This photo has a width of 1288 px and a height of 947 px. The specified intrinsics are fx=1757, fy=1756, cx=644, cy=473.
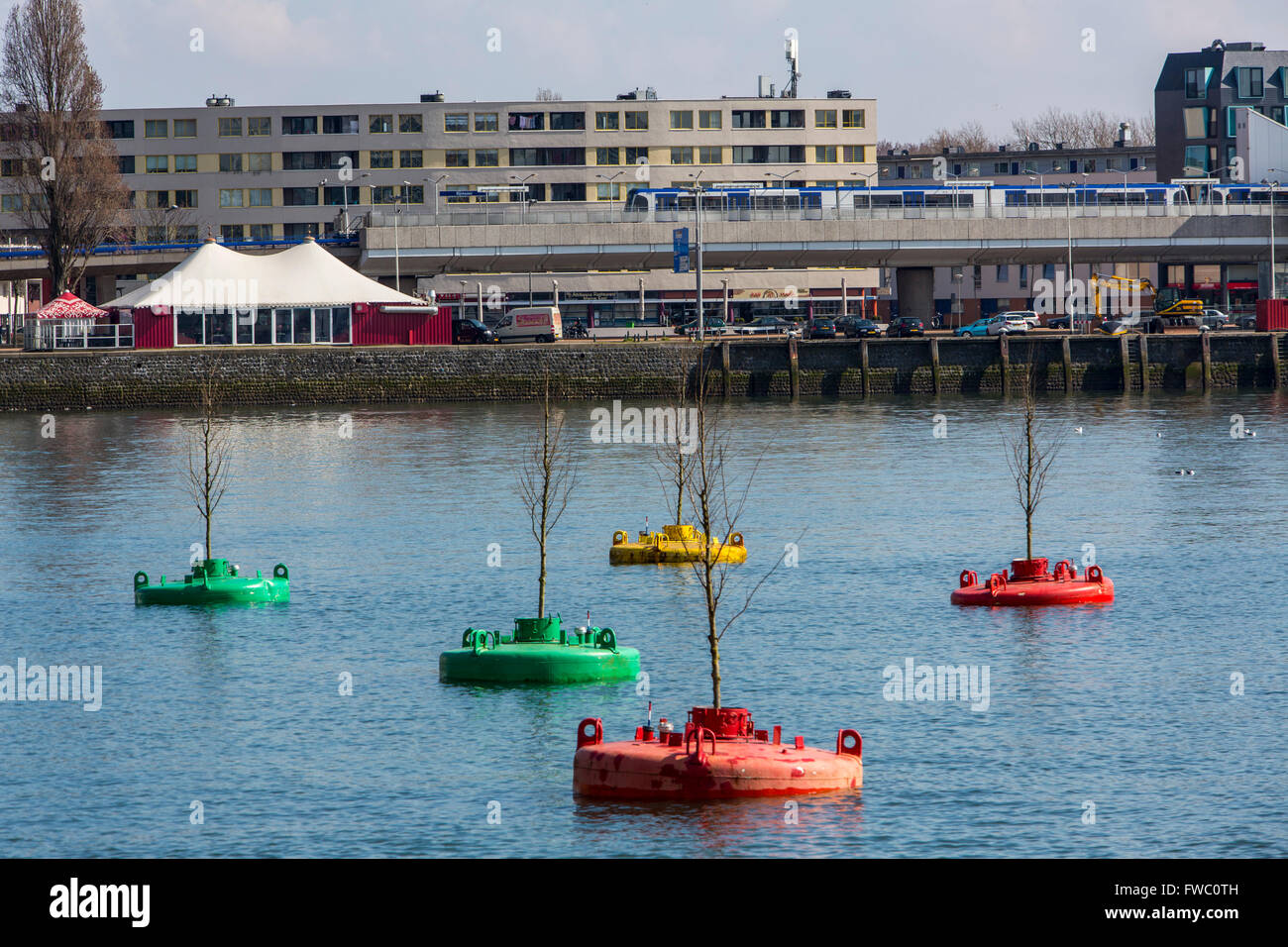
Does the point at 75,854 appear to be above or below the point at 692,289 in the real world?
below

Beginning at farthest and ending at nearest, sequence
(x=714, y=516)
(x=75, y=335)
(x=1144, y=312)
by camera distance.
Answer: (x=1144, y=312)
(x=75, y=335)
(x=714, y=516)

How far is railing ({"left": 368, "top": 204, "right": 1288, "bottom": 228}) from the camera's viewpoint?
118m

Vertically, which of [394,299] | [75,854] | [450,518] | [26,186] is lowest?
[75,854]

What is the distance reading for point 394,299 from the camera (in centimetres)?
10019

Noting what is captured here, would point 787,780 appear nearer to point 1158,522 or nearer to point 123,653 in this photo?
point 123,653

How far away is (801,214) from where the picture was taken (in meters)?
122

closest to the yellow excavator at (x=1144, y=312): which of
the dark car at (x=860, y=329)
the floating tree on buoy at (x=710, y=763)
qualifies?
the dark car at (x=860, y=329)

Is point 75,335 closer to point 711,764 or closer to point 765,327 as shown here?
point 765,327

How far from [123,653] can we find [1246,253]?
361ft

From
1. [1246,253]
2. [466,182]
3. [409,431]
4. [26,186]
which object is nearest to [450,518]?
[409,431]

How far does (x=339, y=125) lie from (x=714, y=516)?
112 m

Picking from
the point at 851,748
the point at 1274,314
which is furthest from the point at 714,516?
the point at 1274,314

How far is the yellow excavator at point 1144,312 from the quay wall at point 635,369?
15.2 ft
